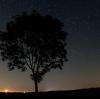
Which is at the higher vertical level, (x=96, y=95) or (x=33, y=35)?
(x=33, y=35)

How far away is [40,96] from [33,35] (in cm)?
2885

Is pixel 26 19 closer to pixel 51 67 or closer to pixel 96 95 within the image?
pixel 51 67

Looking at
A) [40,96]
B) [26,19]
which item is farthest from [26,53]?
[40,96]

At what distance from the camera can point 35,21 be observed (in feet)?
182

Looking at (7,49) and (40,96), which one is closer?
(40,96)

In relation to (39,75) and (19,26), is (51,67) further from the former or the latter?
(19,26)

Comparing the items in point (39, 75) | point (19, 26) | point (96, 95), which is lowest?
point (96, 95)

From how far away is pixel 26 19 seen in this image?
182 ft

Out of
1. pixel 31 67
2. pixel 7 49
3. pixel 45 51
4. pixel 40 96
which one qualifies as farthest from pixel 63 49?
pixel 40 96

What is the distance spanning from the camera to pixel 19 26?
2197 inches

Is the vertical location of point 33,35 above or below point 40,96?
above

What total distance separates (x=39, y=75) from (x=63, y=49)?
653 cm

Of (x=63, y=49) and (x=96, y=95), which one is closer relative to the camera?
(x=96, y=95)

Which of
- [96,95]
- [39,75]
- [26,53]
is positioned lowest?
[96,95]
